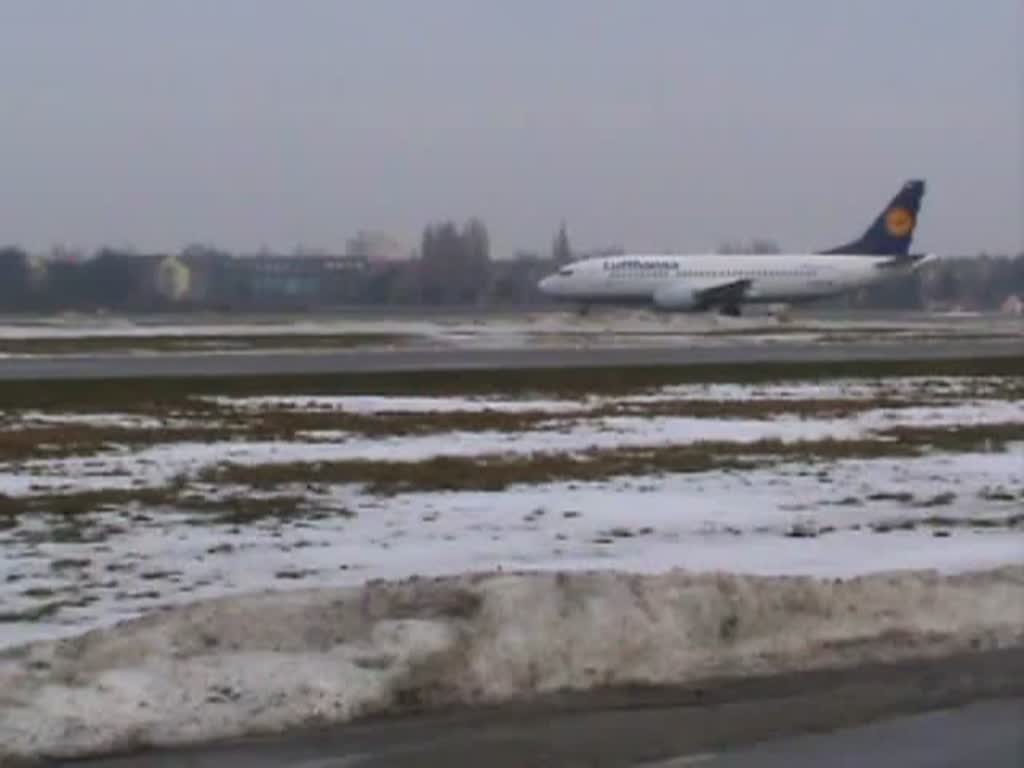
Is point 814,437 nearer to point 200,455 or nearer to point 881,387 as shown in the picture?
point 200,455

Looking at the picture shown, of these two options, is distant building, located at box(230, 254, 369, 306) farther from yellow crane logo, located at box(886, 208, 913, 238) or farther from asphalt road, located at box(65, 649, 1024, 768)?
asphalt road, located at box(65, 649, 1024, 768)

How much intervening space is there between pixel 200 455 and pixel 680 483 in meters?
5.41

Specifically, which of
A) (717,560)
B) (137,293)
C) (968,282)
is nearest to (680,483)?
(717,560)

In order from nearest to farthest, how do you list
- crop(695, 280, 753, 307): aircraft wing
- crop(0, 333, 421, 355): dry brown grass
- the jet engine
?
crop(0, 333, 421, 355): dry brown grass
the jet engine
crop(695, 280, 753, 307): aircraft wing

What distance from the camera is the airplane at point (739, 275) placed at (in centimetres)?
8700

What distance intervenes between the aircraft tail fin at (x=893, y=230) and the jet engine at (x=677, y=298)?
1210 centimetres

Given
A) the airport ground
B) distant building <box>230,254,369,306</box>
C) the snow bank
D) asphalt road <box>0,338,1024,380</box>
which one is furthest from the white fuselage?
distant building <box>230,254,369,306</box>

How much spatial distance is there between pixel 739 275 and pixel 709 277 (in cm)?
163

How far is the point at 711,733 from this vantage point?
301 inches

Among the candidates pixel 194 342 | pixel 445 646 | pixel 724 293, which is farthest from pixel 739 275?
pixel 445 646

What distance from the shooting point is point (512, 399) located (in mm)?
28203

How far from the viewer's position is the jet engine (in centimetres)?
8612

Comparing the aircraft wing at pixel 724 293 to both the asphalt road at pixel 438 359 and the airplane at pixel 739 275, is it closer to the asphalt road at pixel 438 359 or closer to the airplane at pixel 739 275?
the airplane at pixel 739 275

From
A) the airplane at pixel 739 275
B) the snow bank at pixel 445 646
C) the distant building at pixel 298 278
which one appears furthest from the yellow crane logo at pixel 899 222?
the distant building at pixel 298 278
